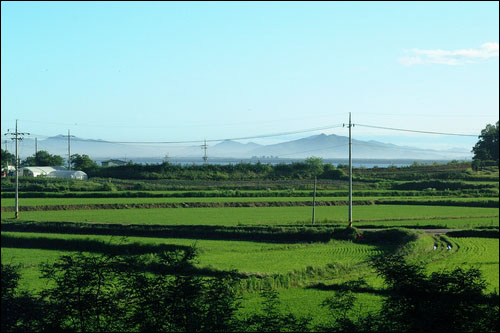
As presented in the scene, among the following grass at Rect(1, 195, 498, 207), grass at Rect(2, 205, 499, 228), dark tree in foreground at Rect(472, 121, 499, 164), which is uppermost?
dark tree in foreground at Rect(472, 121, 499, 164)

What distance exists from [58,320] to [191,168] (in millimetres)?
55765

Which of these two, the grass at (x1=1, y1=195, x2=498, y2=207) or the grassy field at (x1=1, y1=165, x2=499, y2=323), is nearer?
the grassy field at (x1=1, y1=165, x2=499, y2=323)

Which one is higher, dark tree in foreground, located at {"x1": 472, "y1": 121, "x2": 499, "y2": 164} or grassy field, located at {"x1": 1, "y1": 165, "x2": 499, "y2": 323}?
dark tree in foreground, located at {"x1": 472, "y1": 121, "x2": 499, "y2": 164}

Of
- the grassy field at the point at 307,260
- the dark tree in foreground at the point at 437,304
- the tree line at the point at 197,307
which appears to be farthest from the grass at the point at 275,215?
the dark tree in foreground at the point at 437,304

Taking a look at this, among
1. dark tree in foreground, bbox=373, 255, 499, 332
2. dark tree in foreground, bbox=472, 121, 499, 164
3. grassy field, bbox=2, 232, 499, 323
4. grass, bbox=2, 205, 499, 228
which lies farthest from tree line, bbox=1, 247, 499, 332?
dark tree in foreground, bbox=472, 121, 499, 164

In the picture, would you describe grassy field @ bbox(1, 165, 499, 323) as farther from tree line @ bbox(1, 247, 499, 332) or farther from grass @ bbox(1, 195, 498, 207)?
tree line @ bbox(1, 247, 499, 332)

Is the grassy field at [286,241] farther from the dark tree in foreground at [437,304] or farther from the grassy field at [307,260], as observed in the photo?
the dark tree in foreground at [437,304]

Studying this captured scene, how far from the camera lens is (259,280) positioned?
16859 mm

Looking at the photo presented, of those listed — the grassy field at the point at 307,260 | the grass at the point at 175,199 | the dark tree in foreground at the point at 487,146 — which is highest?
the dark tree in foreground at the point at 487,146

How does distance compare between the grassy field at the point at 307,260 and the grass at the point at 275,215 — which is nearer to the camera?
the grassy field at the point at 307,260

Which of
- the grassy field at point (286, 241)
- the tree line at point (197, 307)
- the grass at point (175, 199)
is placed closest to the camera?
the tree line at point (197, 307)

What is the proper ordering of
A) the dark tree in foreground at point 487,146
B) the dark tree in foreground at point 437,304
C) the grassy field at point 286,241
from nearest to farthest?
1. the dark tree in foreground at point 437,304
2. the grassy field at point 286,241
3. the dark tree in foreground at point 487,146

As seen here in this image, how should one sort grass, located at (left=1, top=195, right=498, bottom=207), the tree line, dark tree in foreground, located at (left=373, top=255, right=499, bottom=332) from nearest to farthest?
dark tree in foreground, located at (left=373, top=255, right=499, bottom=332)
the tree line
grass, located at (left=1, top=195, right=498, bottom=207)

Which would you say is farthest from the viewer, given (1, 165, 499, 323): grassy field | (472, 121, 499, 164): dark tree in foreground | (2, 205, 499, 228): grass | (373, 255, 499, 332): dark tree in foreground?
(472, 121, 499, 164): dark tree in foreground
